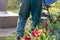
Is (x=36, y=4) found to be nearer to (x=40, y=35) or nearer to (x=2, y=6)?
(x=40, y=35)

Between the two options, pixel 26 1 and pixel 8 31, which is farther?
pixel 8 31

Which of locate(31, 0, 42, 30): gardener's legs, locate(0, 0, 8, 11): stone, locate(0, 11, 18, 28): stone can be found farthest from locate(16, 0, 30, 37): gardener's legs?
locate(0, 0, 8, 11): stone

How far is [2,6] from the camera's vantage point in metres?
7.80

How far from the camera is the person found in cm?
360

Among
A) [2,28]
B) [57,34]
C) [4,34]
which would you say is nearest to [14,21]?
[2,28]

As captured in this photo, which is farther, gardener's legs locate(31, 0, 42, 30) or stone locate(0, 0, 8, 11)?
stone locate(0, 0, 8, 11)

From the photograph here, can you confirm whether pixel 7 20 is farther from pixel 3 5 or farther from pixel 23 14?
pixel 23 14

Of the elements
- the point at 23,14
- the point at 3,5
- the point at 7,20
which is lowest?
the point at 7,20

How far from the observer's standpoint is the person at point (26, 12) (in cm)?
360

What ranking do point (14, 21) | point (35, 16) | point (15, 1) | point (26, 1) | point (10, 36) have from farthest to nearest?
point (15, 1)
point (14, 21)
point (10, 36)
point (35, 16)
point (26, 1)

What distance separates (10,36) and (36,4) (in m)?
2.48

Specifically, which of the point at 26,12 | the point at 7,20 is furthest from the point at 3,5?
the point at 26,12

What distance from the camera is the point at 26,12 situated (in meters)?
3.76

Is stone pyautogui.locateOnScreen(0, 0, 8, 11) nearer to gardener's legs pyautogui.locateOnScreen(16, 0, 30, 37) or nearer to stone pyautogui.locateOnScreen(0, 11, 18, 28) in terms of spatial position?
stone pyautogui.locateOnScreen(0, 11, 18, 28)
